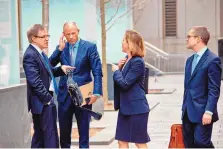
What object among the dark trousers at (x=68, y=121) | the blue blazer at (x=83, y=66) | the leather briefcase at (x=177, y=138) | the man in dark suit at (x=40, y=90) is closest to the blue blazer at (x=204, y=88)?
the leather briefcase at (x=177, y=138)

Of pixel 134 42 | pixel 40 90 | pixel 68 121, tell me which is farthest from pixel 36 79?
pixel 134 42

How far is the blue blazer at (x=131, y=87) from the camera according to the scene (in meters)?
7.72

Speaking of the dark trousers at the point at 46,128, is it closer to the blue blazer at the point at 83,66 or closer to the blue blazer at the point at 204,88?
the blue blazer at the point at 83,66

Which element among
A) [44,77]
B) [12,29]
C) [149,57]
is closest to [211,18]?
[149,57]

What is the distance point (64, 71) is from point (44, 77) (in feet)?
1.21

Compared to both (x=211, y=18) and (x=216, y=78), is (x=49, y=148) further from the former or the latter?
(x=211, y=18)

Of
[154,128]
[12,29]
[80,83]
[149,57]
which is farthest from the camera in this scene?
[149,57]

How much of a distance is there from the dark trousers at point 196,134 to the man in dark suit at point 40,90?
5.35ft

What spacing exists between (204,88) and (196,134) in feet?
1.77

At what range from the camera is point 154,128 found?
13.3 meters

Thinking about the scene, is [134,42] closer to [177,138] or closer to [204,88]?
[204,88]

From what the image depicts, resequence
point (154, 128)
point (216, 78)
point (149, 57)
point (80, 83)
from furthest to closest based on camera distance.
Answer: point (149, 57), point (154, 128), point (80, 83), point (216, 78)

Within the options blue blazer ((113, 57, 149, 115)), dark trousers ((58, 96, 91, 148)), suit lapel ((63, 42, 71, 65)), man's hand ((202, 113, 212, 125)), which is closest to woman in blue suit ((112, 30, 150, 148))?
blue blazer ((113, 57, 149, 115))

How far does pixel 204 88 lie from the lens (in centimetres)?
726
